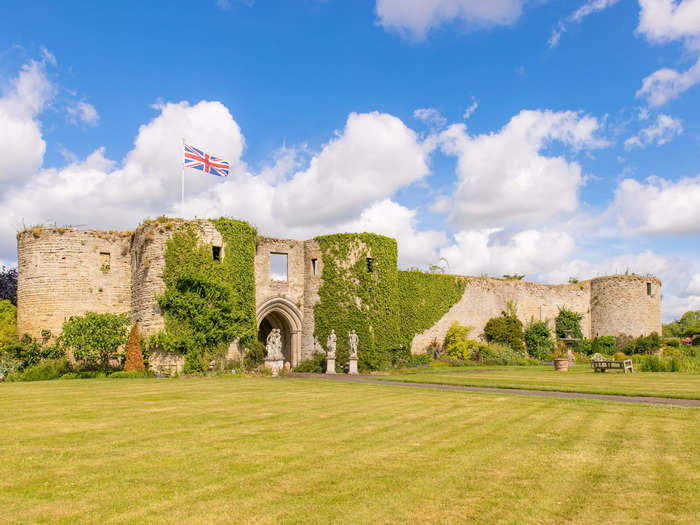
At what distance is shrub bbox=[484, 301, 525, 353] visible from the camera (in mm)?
36094

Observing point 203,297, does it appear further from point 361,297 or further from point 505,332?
point 505,332

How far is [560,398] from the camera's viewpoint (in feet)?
44.0

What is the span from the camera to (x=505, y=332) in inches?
1423

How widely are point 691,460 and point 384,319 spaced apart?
2151 centimetres

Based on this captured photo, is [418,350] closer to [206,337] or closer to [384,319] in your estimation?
[384,319]

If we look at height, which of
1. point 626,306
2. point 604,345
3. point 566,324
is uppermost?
point 626,306

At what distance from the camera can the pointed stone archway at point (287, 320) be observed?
2839 cm

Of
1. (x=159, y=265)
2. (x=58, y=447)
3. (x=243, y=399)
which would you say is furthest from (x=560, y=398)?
(x=159, y=265)

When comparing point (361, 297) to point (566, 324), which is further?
point (566, 324)

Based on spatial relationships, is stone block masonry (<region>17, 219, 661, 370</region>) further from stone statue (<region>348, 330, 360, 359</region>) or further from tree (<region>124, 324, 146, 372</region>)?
stone statue (<region>348, 330, 360, 359</region>)

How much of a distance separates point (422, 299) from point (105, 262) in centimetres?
1716

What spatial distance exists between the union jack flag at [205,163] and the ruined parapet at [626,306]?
2966 cm

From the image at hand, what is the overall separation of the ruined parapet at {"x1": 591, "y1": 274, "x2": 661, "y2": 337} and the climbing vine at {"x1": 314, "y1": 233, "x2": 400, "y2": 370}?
19.8m

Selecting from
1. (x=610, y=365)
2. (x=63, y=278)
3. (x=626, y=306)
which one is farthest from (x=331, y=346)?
(x=626, y=306)
